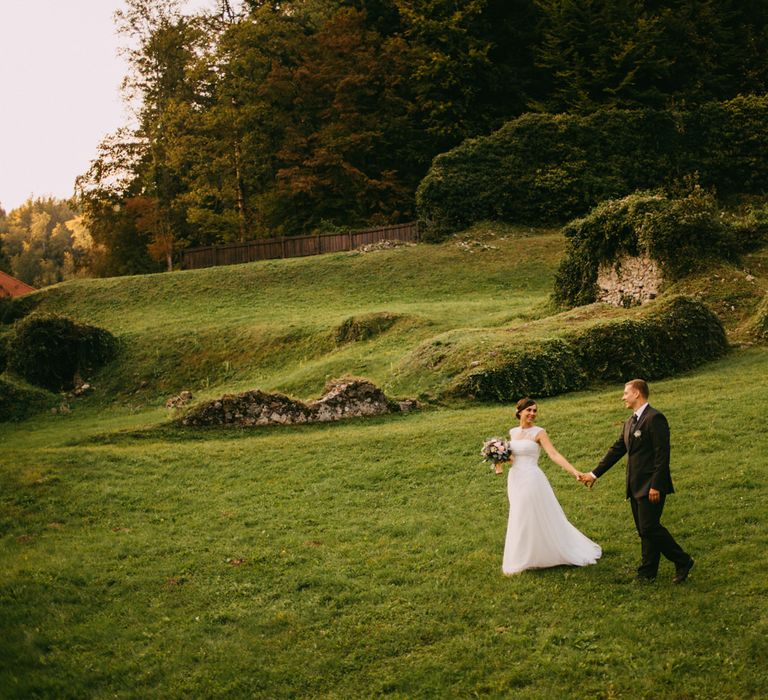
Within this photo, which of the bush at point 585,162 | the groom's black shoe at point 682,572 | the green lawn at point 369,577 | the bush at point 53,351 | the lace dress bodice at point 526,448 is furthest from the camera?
the bush at point 585,162

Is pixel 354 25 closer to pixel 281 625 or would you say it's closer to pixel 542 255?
pixel 542 255

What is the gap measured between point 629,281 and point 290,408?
14.1m

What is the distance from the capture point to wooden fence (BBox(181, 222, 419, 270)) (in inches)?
1852

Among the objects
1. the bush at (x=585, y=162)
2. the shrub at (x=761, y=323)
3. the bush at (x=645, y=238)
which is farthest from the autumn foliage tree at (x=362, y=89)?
the shrub at (x=761, y=323)

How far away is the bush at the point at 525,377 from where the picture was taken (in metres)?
20.5

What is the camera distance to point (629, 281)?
90.6 ft

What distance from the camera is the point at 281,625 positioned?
30.7 feet

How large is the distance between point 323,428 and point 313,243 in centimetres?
3025

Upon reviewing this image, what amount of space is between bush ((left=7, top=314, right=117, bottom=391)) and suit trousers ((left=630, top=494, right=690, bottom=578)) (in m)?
28.7

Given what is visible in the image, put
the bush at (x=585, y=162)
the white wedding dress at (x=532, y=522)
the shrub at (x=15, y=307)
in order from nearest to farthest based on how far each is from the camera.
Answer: the white wedding dress at (x=532, y=522) → the shrub at (x=15, y=307) → the bush at (x=585, y=162)

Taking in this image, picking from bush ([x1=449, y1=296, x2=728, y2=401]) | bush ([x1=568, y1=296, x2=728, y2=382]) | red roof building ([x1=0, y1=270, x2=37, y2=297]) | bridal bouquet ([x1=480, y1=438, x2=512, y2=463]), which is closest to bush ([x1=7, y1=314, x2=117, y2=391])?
bush ([x1=449, y1=296, x2=728, y2=401])

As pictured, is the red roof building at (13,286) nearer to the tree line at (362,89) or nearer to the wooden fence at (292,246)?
the tree line at (362,89)

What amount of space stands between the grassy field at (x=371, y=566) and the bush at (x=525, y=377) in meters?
0.77

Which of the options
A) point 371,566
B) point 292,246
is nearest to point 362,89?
point 292,246
